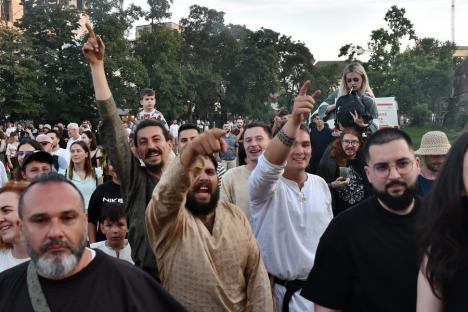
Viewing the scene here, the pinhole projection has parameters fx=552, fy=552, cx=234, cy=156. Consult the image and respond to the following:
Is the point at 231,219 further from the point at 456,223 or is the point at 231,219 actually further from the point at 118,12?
the point at 118,12

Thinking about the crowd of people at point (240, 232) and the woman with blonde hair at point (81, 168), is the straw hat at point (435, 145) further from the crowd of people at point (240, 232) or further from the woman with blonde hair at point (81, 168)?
the woman with blonde hair at point (81, 168)

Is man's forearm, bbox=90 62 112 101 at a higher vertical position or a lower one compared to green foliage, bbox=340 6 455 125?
lower

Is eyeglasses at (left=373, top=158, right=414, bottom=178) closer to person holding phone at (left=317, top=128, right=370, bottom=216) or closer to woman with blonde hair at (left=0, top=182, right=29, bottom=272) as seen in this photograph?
person holding phone at (left=317, top=128, right=370, bottom=216)

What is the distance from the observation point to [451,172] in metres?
2.39

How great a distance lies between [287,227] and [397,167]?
3.74 feet

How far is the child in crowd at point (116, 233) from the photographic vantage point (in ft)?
16.5

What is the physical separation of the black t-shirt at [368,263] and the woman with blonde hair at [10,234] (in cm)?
212

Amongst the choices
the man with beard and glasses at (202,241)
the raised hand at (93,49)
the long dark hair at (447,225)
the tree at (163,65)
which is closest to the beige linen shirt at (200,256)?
the man with beard and glasses at (202,241)

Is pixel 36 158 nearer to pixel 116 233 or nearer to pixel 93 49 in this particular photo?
pixel 116 233

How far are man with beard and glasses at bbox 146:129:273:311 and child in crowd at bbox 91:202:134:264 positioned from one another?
5.92ft

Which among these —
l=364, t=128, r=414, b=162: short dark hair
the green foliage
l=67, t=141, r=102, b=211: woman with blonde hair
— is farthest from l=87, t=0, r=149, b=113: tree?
l=364, t=128, r=414, b=162: short dark hair

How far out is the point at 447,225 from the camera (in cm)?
238

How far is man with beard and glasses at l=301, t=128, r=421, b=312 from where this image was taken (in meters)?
2.79

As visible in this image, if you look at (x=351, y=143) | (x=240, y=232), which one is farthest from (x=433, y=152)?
(x=240, y=232)
